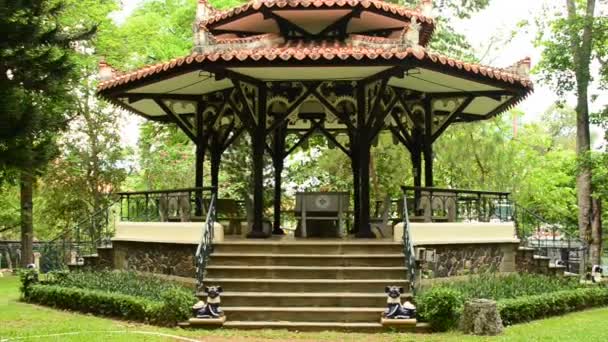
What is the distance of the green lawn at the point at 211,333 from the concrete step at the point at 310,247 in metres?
2.08

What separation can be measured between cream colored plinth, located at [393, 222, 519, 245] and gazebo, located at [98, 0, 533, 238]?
3.48ft

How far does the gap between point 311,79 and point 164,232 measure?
381 centimetres

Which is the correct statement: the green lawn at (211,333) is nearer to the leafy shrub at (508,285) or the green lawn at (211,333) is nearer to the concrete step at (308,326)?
the concrete step at (308,326)

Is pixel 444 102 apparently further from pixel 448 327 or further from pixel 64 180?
pixel 64 180

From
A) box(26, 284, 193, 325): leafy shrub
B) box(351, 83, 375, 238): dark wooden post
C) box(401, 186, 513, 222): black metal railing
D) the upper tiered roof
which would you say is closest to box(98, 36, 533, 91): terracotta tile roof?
the upper tiered roof

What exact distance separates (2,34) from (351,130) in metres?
6.12

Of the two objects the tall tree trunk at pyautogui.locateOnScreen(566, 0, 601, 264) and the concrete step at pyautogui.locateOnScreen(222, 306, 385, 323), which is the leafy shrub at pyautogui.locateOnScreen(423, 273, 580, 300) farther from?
the tall tree trunk at pyautogui.locateOnScreen(566, 0, 601, 264)

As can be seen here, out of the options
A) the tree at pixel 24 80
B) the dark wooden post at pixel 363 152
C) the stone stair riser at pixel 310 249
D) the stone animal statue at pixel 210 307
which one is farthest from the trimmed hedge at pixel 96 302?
the dark wooden post at pixel 363 152

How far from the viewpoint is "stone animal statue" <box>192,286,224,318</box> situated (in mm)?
9664

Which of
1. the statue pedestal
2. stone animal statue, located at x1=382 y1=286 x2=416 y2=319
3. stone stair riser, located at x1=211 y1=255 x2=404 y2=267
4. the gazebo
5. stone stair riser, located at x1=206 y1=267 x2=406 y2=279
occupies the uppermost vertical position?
the gazebo

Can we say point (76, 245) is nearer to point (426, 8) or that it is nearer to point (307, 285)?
point (307, 285)

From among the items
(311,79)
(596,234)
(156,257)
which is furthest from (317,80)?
(596,234)

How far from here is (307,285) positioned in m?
10.6

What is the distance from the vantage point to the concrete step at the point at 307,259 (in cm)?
1106
